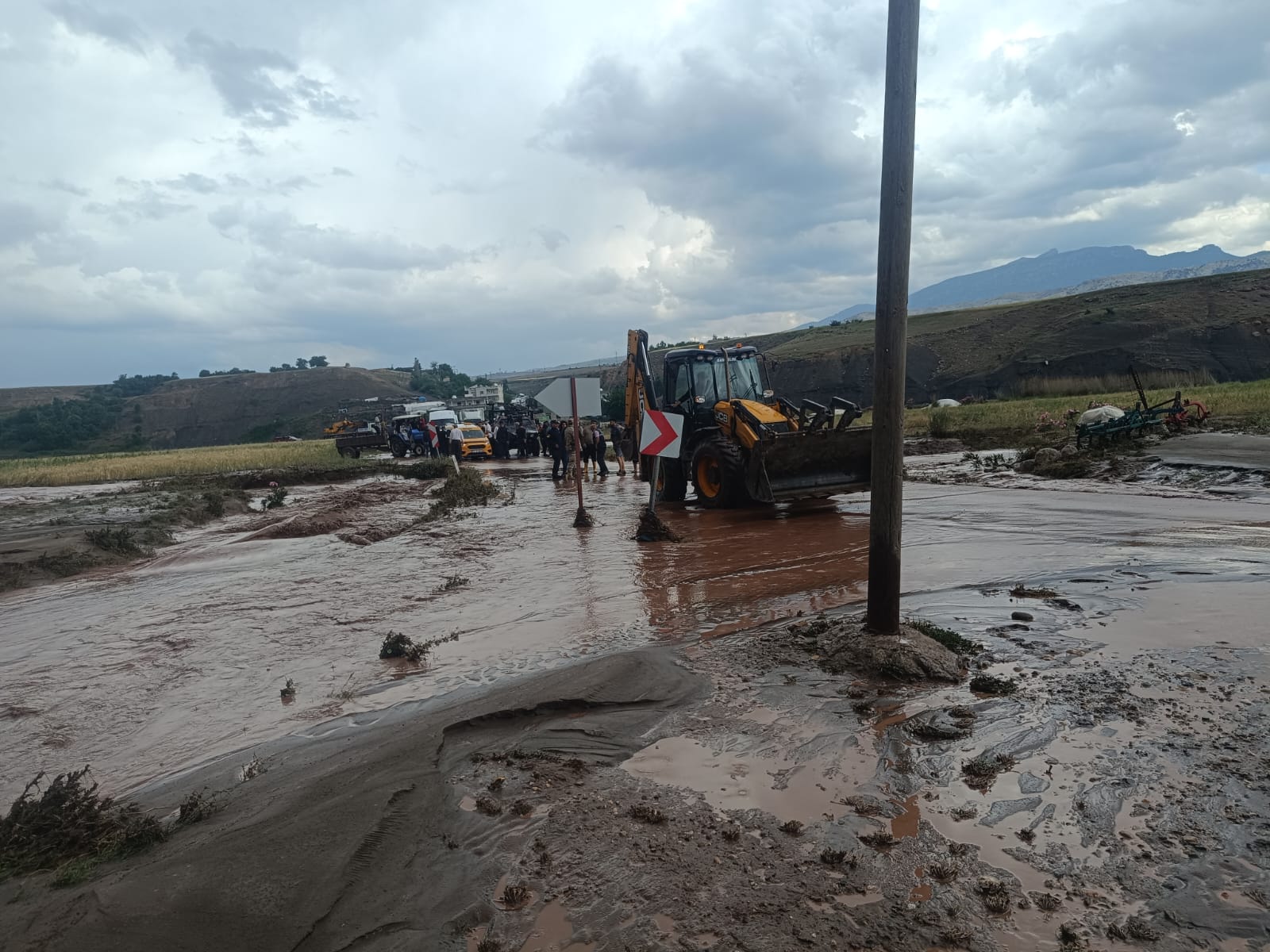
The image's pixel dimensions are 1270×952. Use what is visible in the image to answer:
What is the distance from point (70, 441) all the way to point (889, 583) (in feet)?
341

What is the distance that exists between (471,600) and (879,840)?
589cm

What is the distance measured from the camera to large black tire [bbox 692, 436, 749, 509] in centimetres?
1346

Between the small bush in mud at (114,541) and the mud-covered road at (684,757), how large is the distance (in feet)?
13.7

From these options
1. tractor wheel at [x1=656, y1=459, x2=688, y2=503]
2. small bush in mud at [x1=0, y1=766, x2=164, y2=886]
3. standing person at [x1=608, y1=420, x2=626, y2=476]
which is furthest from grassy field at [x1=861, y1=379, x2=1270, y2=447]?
small bush in mud at [x1=0, y1=766, x2=164, y2=886]

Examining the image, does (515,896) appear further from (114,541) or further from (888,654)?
(114,541)

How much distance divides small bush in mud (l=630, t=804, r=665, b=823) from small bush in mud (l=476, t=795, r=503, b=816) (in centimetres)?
59

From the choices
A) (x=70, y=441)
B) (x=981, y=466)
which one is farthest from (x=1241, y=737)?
(x=70, y=441)

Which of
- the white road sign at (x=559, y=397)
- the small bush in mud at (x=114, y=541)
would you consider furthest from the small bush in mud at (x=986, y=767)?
the small bush in mud at (x=114, y=541)

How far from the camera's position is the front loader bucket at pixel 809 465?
12391mm

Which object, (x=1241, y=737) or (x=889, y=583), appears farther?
(x=889, y=583)

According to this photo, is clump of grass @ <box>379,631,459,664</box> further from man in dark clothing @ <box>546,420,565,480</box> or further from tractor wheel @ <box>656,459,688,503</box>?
man in dark clothing @ <box>546,420,565,480</box>

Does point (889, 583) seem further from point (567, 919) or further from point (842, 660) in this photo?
point (567, 919)

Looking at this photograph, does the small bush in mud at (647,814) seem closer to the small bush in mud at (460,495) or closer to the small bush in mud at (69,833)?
the small bush in mud at (69,833)

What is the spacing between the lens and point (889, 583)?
5.31 metres
